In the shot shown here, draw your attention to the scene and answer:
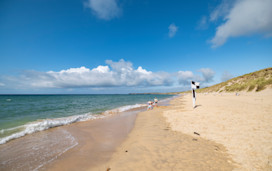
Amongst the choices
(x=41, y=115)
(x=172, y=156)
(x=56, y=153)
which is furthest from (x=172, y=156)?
(x=41, y=115)

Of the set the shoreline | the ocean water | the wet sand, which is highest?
the shoreline

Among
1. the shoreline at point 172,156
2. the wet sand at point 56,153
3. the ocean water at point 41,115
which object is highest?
the shoreline at point 172,156

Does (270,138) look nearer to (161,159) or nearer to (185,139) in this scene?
(185,139)

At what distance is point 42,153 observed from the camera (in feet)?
17.4

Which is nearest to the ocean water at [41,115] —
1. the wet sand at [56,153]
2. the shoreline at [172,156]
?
the wet sand at [56,153]

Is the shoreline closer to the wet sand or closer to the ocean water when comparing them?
the wet sand

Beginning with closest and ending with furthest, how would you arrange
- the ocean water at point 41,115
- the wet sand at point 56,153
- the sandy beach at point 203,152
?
1. the sandy beach at point 203,152
2. the wet sand at point 56,153
3. the ocean water at point 41,115

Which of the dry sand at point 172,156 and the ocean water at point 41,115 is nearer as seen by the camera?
the dry sand at point 172,156

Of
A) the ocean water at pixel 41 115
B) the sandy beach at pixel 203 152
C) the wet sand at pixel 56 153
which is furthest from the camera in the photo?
the ocean water at pixel 41 115

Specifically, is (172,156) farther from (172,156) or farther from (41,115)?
(41,115)

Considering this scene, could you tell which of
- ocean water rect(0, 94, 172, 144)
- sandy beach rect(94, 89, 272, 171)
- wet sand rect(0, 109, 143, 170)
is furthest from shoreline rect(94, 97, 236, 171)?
ocean water rect(0, 94, 172, 144)

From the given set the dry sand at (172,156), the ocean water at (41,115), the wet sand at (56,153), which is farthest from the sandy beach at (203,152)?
the ocean water at (41,115)

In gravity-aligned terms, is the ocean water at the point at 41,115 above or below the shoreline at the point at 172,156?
below

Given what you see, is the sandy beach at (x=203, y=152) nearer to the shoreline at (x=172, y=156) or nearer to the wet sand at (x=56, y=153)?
the shoreline at (x=172, y=156)
